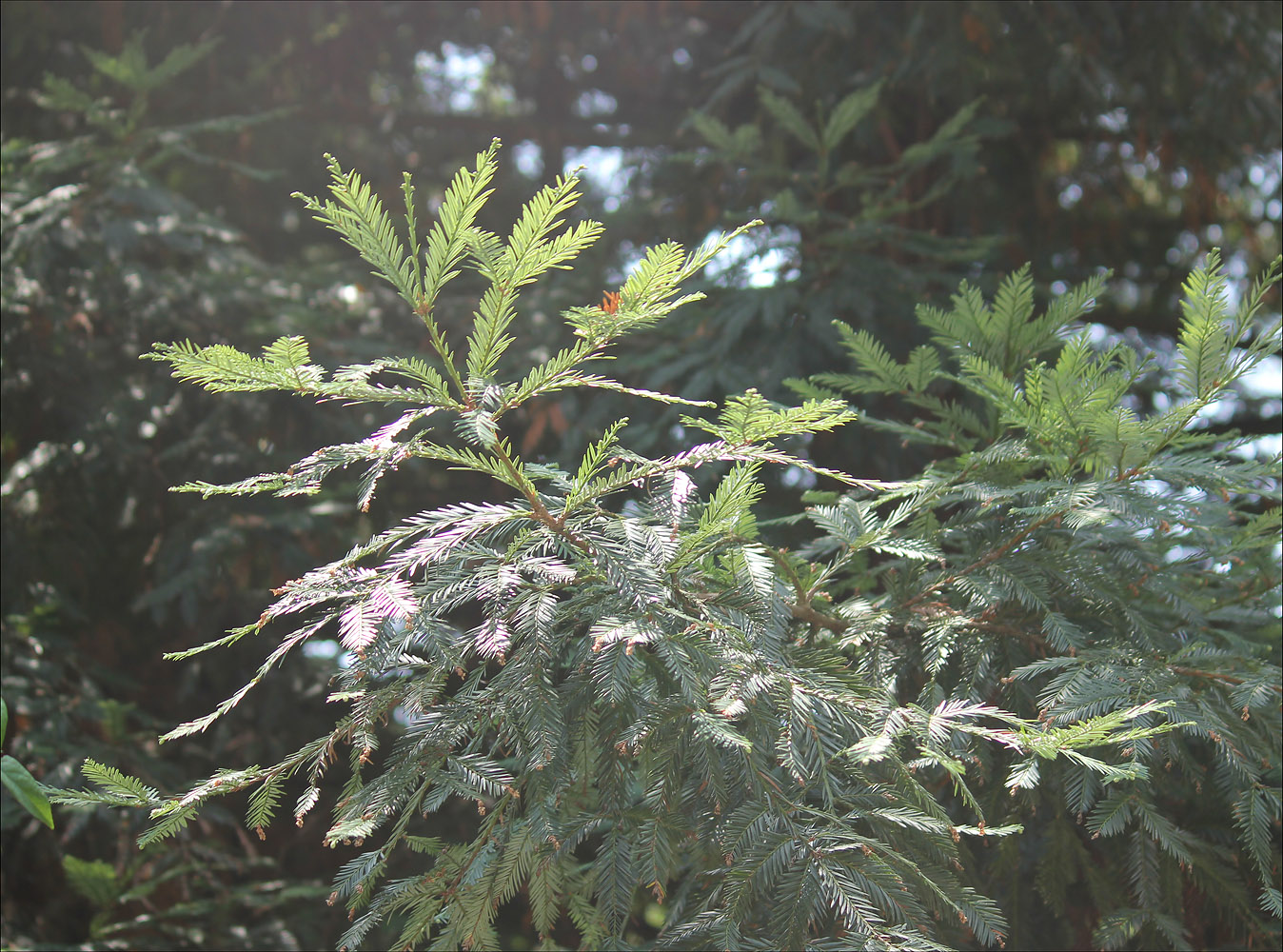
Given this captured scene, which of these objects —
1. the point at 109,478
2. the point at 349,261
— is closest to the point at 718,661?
the point at 109,478

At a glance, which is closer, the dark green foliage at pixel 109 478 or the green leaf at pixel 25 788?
the green leaf at pixel 25 788

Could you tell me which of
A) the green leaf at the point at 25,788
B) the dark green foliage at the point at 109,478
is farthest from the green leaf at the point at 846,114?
the green leaf at the point at 25,788

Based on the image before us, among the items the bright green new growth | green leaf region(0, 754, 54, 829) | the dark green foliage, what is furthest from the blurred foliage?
green leaf region(0, 754, 54, 829)

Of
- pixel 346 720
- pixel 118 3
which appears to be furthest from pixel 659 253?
pixel 118 3

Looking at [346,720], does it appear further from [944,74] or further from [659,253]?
[944,74]

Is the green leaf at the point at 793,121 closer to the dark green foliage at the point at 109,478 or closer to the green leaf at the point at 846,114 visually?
the green leaf at the point at 846,114

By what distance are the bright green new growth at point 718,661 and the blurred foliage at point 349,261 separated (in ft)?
4.10

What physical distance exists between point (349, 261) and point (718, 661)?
3150 mm

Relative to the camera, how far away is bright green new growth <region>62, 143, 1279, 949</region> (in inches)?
45.0

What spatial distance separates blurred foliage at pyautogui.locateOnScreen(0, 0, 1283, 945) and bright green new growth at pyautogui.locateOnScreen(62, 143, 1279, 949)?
4.10 ft

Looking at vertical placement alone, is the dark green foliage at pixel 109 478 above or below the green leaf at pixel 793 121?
below

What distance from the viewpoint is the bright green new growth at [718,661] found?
1.14 meters

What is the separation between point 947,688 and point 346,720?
3.42 ft

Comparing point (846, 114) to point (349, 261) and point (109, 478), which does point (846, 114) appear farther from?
point (109, 478)
